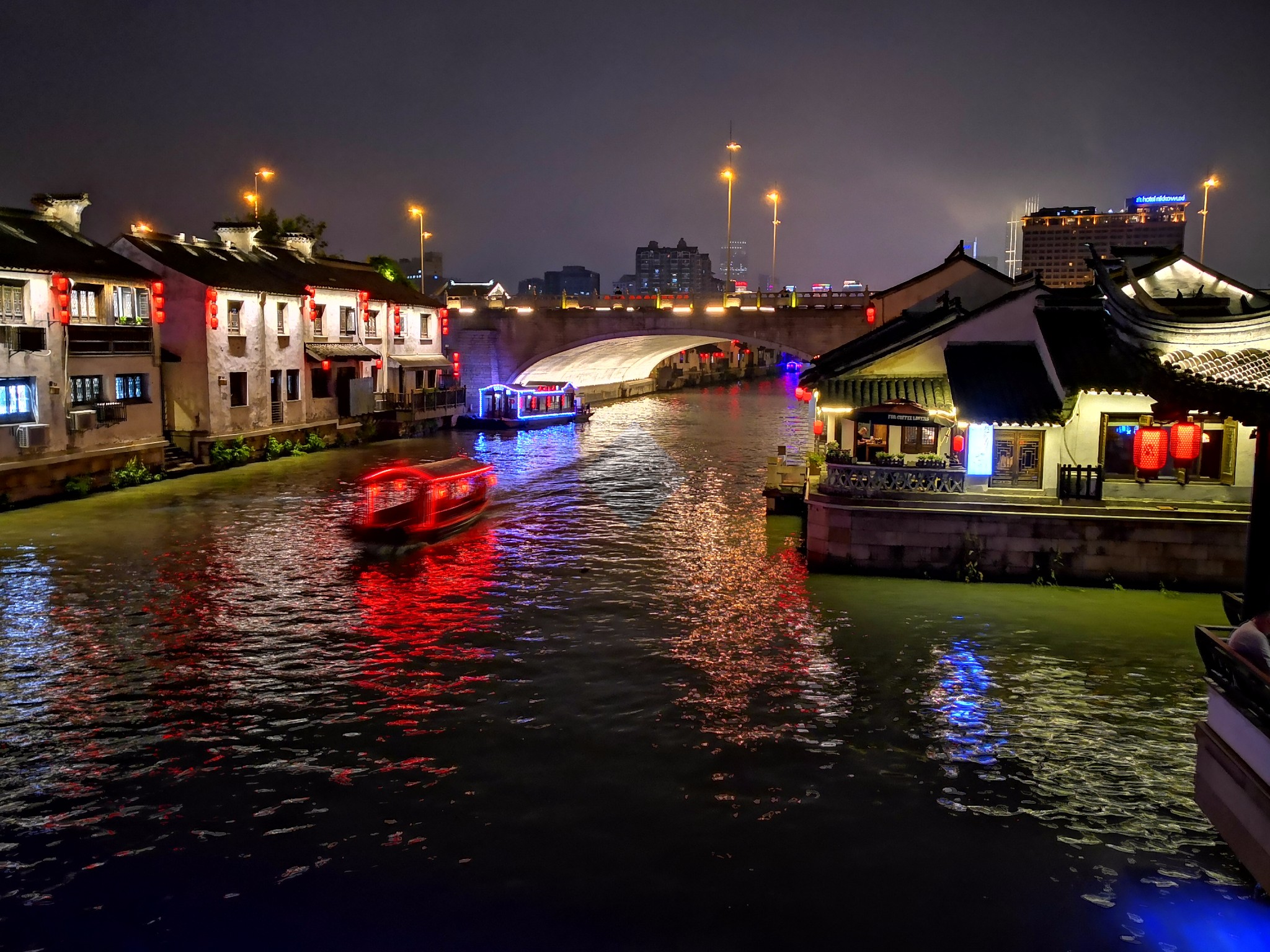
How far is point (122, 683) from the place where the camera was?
1653cm

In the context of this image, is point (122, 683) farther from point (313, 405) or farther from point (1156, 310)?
point (313, 405)

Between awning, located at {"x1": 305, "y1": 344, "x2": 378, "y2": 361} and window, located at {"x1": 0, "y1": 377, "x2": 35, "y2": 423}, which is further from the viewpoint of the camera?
awning, located at {"x1": 305, "y1": 344, "x2": 378, "y2": 361}

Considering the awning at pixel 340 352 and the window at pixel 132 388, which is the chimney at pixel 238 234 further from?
the window at pixel 132 388

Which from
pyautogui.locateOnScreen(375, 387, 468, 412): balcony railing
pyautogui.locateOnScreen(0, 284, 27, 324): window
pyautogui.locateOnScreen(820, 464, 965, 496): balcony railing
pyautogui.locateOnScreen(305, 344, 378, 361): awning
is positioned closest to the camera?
pyautogui.locateOnScreen(820, 464, 965, 496): balcony railing

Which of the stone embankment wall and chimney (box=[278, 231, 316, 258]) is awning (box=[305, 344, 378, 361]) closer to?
chimney (box=[278, 231, 316, 258])

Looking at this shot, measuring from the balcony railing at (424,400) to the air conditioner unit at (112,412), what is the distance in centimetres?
1828

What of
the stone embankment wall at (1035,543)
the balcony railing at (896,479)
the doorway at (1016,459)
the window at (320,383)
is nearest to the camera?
the stone embankment wall at (1035,543)

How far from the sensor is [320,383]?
49906 millimetres

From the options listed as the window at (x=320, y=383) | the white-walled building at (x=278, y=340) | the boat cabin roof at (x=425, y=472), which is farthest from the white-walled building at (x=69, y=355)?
the boat cabin roof at (x=425, y=472)

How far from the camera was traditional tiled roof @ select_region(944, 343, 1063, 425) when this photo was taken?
2300cm

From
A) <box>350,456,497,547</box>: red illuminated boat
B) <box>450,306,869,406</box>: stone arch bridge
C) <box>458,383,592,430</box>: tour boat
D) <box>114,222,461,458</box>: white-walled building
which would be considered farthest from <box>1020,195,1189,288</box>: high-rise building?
<box>350,456,497,547</box>: red illuminated boat

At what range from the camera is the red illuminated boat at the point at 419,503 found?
2628 cm

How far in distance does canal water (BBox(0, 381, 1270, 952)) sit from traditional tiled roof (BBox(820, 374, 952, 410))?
471cm

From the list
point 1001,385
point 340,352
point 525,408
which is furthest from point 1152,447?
point 525,408
